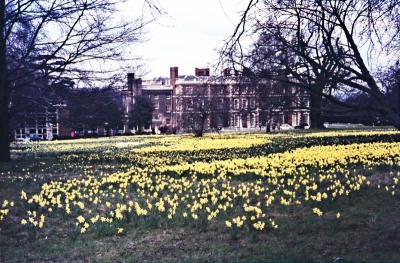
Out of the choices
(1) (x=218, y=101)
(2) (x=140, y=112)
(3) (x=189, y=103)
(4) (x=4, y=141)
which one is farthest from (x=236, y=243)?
(2) (x=140, y=112)

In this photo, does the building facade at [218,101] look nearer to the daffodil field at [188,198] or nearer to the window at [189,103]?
the window at [189,103]

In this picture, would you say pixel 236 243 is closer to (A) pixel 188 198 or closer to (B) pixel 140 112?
(A) pixel 188 198

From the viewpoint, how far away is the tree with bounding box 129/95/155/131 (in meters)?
56.8

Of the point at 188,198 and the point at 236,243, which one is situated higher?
the point at 188,198

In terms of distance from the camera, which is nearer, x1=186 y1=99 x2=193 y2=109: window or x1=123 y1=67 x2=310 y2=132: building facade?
x1=123 y1=67 x2=310 y2=132: building facade

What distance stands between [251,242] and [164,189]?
11.8ft

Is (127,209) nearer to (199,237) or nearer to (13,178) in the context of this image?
(199,237)

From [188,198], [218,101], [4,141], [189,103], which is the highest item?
[189,103]

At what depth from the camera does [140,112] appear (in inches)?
2244

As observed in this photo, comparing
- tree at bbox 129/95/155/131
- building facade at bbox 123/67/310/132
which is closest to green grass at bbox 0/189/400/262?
building facade at bbox 123/67/310/132

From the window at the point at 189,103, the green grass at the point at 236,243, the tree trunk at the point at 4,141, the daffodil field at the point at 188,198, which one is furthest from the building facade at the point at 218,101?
the tree trunk at the point at 4,141

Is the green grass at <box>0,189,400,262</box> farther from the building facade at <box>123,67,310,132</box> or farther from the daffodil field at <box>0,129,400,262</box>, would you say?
the building facade at <box>123,67,310,132</box>

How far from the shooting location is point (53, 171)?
38.5 ft

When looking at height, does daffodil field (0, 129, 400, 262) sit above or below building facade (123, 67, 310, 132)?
below
